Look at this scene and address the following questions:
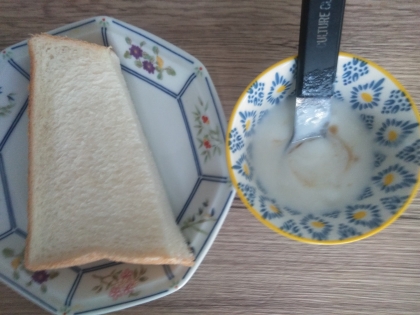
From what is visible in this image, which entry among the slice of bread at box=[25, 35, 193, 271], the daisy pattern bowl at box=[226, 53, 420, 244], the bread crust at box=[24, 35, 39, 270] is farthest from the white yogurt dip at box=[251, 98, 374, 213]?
the bread crust at box=[24, 35, 39, 270]

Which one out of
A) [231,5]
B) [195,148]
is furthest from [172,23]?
[195,148]

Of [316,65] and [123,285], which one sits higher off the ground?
[316,65]

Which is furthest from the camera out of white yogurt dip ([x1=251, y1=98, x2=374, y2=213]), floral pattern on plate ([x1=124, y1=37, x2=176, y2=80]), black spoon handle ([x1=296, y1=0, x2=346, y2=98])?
floral pattern on plate ([x1=124, y1=37, x2=176, y2=80])

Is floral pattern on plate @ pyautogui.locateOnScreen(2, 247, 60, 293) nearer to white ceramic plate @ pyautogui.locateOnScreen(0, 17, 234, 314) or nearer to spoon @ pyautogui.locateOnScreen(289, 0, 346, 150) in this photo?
white ceramic plate @ pyautogui.locateOnScreen(0, 17, 234, 314)

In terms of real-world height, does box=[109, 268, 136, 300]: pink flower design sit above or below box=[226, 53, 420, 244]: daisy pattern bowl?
below

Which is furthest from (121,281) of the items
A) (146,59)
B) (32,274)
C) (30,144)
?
(146,59)

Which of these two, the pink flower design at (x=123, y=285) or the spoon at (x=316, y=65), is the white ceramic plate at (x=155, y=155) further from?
the spoon at (x=316, y=65)

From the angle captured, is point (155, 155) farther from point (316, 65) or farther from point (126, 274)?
point (316, 65)

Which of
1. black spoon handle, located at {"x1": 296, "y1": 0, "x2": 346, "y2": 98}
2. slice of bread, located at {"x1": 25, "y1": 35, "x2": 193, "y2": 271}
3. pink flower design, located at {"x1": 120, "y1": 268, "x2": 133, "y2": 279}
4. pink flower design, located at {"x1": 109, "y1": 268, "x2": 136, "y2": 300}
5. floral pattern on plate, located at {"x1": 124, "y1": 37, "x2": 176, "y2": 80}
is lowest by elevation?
pink flower design, located at {"x1": 109, "y1": 268, "x2": 136, "y2": 300}
